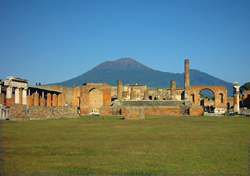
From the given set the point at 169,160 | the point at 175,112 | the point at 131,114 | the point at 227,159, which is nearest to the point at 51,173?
the point at 169,160

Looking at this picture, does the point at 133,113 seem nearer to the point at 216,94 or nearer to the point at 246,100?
the point at 216,94

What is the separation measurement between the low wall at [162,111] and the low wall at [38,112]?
7.09 metres

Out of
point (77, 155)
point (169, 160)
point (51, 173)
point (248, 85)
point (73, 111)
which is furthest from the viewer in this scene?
point (248, 85)

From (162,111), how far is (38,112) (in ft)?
40.6

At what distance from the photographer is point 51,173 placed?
5.65 metres

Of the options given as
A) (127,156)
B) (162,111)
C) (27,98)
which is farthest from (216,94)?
(127,156)

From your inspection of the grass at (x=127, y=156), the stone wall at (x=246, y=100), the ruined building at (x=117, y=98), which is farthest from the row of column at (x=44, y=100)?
the grass at (x=127, y=156)

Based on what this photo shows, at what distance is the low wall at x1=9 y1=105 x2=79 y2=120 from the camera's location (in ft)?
67.6

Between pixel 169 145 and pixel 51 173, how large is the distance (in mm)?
3979

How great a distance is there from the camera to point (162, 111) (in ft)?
100

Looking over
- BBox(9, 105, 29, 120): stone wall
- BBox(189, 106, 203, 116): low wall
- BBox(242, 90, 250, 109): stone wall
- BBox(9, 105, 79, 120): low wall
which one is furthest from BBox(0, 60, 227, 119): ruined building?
BBox(9, 105, 29, 120): stone wall

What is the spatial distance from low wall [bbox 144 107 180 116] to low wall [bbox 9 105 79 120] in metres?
7.09

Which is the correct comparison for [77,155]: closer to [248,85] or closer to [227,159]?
[227,159]

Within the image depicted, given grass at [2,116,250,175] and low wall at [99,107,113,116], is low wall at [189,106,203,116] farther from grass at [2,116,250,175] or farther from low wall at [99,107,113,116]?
grass at [2,116,250,175]
